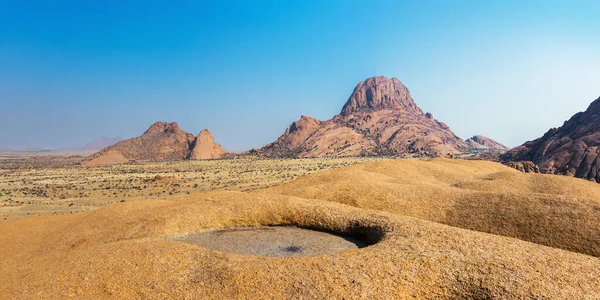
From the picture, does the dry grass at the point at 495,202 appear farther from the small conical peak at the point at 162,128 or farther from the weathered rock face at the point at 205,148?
the small conical peak at the point at 162,128

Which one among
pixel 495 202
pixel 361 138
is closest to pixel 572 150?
pixel 495 202

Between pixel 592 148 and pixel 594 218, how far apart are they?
5241 centimetres

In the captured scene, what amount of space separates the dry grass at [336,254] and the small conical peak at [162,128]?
558 ft

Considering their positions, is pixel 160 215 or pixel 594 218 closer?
pixel 594 218

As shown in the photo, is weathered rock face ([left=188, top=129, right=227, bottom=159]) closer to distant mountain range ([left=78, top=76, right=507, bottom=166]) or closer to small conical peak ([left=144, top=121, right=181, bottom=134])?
distant mountain range ([left=78, top=76, right=507, bottom=166])

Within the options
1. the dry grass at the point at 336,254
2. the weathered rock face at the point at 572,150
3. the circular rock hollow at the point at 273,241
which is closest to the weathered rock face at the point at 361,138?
the weathered rock face at the point at 572,150

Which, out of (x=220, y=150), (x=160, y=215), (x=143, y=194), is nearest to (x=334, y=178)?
(x=160, y=215)

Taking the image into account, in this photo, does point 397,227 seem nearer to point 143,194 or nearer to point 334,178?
point 334,178

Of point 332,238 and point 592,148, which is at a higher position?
point 592,148

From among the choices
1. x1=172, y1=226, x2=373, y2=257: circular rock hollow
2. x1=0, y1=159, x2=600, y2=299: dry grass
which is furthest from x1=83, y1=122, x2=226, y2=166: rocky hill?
x1=172, y1=226, x2=373, y2=257: circular rock hollow

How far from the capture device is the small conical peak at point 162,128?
185150mm

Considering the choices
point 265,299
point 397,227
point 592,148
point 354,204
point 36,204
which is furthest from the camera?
point 592,148

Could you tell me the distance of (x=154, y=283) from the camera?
11.0 metres

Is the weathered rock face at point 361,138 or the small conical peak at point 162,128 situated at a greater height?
the small conical peak at point 162,128
